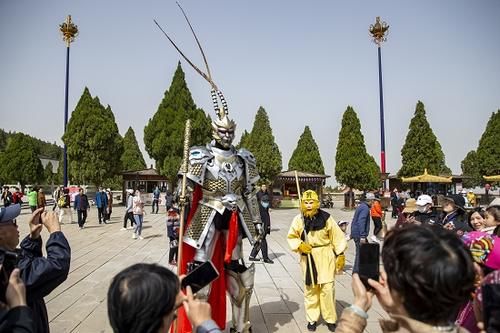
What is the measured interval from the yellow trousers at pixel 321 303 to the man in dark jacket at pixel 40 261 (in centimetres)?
316

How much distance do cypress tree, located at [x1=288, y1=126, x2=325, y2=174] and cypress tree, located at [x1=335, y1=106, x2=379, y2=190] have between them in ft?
33.6

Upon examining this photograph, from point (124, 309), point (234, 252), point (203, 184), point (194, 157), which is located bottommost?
point (234, 252)

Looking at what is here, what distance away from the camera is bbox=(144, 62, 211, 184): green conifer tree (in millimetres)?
29625

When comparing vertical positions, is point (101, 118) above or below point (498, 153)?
above

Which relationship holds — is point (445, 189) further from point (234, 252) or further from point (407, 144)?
point (234, 252)

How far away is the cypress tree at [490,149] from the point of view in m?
35.6

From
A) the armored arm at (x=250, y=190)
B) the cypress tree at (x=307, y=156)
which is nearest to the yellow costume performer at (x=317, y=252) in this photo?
the armored arm at (x=250, y=190)

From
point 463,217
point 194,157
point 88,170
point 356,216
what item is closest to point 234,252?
point 194,157

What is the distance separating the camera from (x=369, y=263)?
1.76 metres

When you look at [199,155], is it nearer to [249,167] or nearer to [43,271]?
[249,167]

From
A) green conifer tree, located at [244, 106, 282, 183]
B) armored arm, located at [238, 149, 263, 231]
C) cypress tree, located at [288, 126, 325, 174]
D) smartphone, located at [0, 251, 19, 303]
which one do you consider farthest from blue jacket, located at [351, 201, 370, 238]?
cypress tree, located at [288, 126, 325, 174]

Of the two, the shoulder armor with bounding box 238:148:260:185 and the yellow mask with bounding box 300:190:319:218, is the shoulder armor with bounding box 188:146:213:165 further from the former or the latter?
the yellow mask with bounding box 300:190:319:218

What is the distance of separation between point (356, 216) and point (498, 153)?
113 feet

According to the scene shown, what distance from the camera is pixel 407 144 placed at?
3503cm
